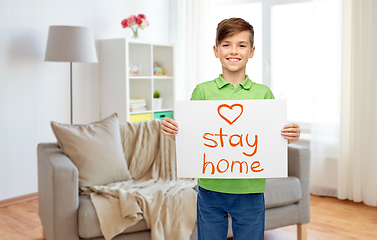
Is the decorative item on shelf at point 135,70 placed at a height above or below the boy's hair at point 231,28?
above

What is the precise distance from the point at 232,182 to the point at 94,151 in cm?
131

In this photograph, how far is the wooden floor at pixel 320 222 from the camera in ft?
8.77

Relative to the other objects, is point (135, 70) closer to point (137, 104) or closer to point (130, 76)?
point (130, 76)

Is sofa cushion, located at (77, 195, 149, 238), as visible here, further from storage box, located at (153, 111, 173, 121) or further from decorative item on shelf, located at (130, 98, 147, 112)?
storage box, located at (153, 111, 173, 121)

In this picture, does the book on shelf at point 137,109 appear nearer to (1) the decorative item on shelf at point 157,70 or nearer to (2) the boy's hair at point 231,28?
(1) the decorative item on shelf at point 157,70

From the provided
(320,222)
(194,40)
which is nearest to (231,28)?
(320,222)

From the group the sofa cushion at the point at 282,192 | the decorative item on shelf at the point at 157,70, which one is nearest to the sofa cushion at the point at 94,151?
the sofa cushion at the point at 282,192

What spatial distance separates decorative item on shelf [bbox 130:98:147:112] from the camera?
3.98m

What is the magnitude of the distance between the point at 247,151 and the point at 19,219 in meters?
2.29

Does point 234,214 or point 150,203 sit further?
point 150,203

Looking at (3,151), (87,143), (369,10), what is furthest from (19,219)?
(369,10)

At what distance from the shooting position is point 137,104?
4039mm

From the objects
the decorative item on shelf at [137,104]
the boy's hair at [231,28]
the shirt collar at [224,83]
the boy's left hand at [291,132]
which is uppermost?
the boy's hair at [231,28]

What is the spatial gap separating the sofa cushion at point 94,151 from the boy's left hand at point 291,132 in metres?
1.44
